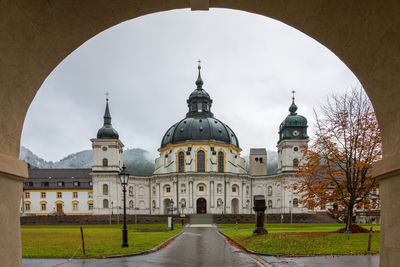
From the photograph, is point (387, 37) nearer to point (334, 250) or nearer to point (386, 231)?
point (386, 231)

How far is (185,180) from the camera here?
240 feet

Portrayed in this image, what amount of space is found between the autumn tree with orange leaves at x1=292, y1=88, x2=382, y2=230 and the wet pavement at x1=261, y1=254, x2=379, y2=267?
11262 millimetres

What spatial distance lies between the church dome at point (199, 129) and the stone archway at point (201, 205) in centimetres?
1346

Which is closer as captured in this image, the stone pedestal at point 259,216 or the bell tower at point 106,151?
the stone pedestal at point 259,216

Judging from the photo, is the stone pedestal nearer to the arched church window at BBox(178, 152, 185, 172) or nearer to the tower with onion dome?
the arched church window at BBox(178, 152, 185, 172)

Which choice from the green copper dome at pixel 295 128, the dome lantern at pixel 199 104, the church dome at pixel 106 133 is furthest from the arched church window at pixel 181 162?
the green copper dome at pixel 295 128

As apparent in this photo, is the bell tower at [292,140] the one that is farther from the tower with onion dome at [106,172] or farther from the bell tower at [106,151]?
the bell tower at [106,151]

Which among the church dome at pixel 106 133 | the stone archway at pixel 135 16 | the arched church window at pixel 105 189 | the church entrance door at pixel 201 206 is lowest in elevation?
the church entrance door at pixel 201 206

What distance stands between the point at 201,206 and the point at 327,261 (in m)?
61.4

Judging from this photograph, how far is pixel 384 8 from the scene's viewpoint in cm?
505

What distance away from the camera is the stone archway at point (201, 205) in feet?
239

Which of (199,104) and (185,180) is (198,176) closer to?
(185,180)

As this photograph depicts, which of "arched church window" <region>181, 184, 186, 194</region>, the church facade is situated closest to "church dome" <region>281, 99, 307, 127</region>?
the church facade

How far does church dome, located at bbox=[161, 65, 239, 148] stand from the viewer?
77.7 meters
